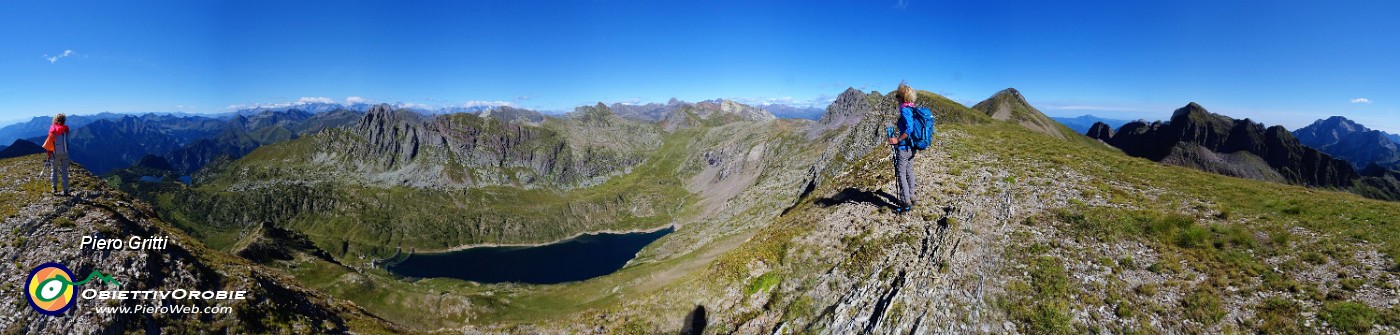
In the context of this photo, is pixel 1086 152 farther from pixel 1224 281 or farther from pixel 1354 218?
pixel 1224 281

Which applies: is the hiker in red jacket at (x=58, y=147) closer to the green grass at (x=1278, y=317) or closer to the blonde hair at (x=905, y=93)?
the blonde hair at (x=905, y=93)

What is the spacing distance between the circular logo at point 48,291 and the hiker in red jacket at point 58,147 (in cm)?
712

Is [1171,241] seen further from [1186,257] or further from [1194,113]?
[1194,113]

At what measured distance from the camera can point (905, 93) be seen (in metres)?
20.6

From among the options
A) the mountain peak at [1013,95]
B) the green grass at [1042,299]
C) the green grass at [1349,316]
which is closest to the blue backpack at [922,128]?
the green grass at [1042,299]

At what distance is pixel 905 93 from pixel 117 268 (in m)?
34.4

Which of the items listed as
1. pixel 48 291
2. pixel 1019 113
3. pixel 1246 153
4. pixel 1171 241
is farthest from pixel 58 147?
pixel 1246 153

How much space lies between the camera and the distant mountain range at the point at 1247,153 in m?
157

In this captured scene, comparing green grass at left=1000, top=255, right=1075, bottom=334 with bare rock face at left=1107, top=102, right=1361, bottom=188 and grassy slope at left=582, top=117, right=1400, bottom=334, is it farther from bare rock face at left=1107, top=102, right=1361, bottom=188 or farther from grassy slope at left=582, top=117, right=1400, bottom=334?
bare rock face at left=1107, top=102, right=1361, bottom=188

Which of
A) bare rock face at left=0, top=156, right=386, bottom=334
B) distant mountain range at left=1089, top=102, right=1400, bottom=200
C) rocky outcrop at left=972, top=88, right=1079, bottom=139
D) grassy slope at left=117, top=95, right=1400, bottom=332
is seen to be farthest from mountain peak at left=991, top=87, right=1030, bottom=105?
bare rock face at left=0, top=156, right=386, bottom=334

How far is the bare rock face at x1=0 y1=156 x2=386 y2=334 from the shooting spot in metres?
18.7

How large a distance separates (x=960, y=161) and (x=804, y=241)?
13.1 m

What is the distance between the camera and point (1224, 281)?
16641 mm

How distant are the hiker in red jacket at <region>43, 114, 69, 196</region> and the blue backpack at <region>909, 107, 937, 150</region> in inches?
1506
